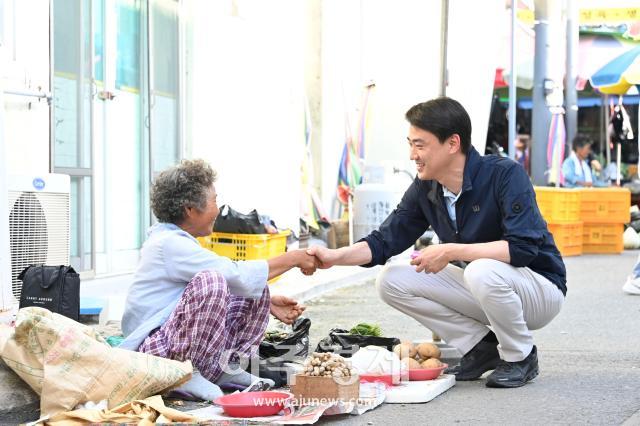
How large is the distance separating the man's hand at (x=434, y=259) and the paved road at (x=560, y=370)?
647 mm

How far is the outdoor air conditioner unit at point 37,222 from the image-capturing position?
6.83 m

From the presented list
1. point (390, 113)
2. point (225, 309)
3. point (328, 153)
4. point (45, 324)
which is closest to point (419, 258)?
point (225, 309)

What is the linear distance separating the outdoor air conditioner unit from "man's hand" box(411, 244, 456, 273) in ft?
9.02

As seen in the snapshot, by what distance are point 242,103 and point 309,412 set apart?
7.82m

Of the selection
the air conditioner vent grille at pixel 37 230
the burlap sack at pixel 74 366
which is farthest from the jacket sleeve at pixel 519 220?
the air conditioner vent grille at pixel 37 230

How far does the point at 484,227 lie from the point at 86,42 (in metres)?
5.78

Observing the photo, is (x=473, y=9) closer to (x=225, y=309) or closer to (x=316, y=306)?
(x=316, y=306)

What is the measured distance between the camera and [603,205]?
54.3ft

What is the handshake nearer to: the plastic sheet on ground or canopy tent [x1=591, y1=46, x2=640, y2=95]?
the plastic sheet on ground

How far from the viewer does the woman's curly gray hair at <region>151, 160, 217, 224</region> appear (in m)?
5.13

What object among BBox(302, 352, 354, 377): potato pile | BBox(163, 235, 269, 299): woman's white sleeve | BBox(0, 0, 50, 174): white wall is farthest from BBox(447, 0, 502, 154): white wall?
BBox(302, 352, 354, 377): potato pile

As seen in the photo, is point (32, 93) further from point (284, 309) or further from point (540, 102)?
point (540, 102)

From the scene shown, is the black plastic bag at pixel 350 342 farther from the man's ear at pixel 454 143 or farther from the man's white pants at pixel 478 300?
the man's ear at pixel 454 143

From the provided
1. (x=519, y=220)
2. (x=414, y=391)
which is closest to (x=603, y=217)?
(x=519, y=220)
